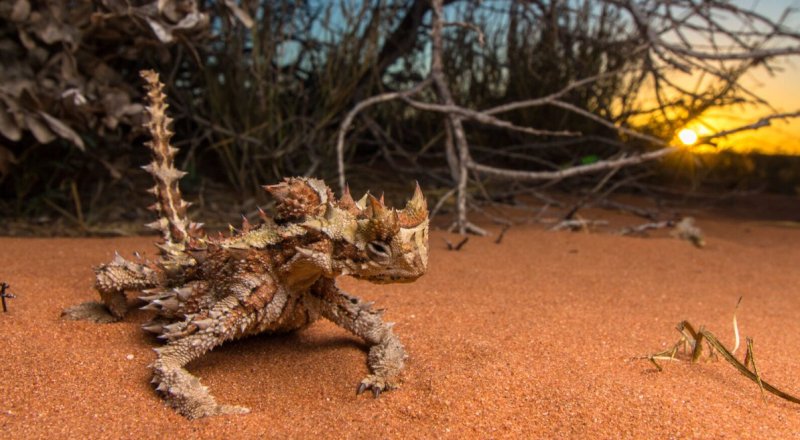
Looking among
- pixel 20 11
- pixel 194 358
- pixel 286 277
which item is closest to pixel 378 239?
pixel 286 277

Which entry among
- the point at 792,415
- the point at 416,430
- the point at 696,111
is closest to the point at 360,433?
the point at 416,430

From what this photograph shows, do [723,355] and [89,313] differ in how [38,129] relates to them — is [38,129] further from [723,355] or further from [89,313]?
[723,355]

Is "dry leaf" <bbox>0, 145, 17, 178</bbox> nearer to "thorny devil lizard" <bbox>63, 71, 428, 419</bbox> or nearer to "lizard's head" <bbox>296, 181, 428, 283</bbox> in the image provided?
"thorny devil lizard" <bbox>63, 71, 428, 419</bbox>

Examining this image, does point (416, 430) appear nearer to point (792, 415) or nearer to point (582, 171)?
point (792, 415)

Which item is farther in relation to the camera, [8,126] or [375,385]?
[8,126]

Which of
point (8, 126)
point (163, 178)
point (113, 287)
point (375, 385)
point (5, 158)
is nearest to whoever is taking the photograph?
point (375, 385)

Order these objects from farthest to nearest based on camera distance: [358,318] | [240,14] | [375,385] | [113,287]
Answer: [240,14] → [113,287] → [358,318] → [375,385]

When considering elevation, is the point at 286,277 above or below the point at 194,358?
above
